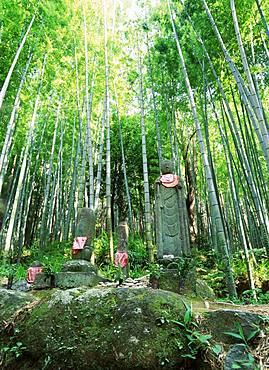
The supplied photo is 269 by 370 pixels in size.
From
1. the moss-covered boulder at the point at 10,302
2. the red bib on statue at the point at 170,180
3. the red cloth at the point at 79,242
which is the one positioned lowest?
the moss-covered boulder at the point at 10,302

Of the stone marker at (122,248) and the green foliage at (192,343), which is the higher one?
the stone marker at (122,248)

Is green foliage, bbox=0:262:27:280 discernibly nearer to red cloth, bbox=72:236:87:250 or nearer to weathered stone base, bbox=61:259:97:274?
red cloth, bbox=72:236:87:250

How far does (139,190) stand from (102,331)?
38.8 feet

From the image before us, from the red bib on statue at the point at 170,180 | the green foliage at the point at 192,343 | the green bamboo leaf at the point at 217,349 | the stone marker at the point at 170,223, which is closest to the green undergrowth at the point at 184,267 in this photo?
the stone marker at the point at 170,223

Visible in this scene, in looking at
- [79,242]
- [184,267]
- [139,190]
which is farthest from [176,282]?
[139,190]

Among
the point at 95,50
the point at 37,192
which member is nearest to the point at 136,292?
the point at 95,50

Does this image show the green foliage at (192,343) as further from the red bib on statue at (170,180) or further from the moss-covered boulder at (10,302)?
the red bib on statue at (170,180)

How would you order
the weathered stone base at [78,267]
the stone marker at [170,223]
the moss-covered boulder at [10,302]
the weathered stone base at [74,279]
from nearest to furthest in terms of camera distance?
the moss-covered boulder at [10,302], the stone marker at [170,223], the weathered stone base at [74,279], the weathered stone base at [78,267]

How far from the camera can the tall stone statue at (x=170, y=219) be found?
409cm

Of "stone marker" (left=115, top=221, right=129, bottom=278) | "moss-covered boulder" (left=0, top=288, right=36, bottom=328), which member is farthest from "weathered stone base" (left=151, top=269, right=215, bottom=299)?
"stone marker" (left=115, top=221, right=129, bottom=278)

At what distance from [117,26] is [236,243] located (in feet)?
29.5

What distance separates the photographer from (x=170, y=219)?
427 centimetres

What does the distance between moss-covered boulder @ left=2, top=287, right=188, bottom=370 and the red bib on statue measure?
258 centimetres

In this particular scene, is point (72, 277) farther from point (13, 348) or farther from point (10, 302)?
point (13, 348)
